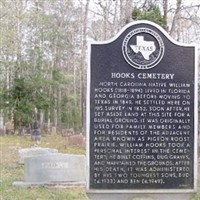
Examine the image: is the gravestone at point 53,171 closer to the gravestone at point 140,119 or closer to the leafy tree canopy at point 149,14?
the leafy tree canopy at point 149,14

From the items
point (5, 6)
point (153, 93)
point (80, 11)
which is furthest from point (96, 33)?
point (153, 93)

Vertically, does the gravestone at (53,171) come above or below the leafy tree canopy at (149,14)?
below

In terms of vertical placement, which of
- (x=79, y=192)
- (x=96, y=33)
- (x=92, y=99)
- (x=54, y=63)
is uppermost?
(x=96, y=33)

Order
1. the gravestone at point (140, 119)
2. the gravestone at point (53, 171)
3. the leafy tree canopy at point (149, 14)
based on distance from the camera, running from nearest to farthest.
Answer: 1. the gravestone at point (140, 119)
2. the gravestone at point (53, 171)
3. the leafy tree canopy at point (149, 14)

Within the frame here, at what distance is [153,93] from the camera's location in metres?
5.39

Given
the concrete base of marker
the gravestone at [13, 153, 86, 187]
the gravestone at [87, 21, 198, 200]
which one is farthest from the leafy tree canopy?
the concrete base of marker

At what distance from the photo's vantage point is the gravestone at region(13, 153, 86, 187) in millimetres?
10992

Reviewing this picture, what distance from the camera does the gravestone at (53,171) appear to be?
10992 millimetres

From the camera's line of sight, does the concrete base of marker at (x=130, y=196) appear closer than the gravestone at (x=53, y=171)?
Yes

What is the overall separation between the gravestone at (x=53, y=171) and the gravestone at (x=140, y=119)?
18.7ft

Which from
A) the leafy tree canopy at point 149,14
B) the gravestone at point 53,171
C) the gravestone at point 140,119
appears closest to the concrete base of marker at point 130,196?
the gravestone at point 140,119

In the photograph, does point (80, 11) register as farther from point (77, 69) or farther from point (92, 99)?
point (92, 99)

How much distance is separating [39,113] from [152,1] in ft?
75.1

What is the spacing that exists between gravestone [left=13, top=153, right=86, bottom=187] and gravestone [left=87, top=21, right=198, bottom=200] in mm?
5711
